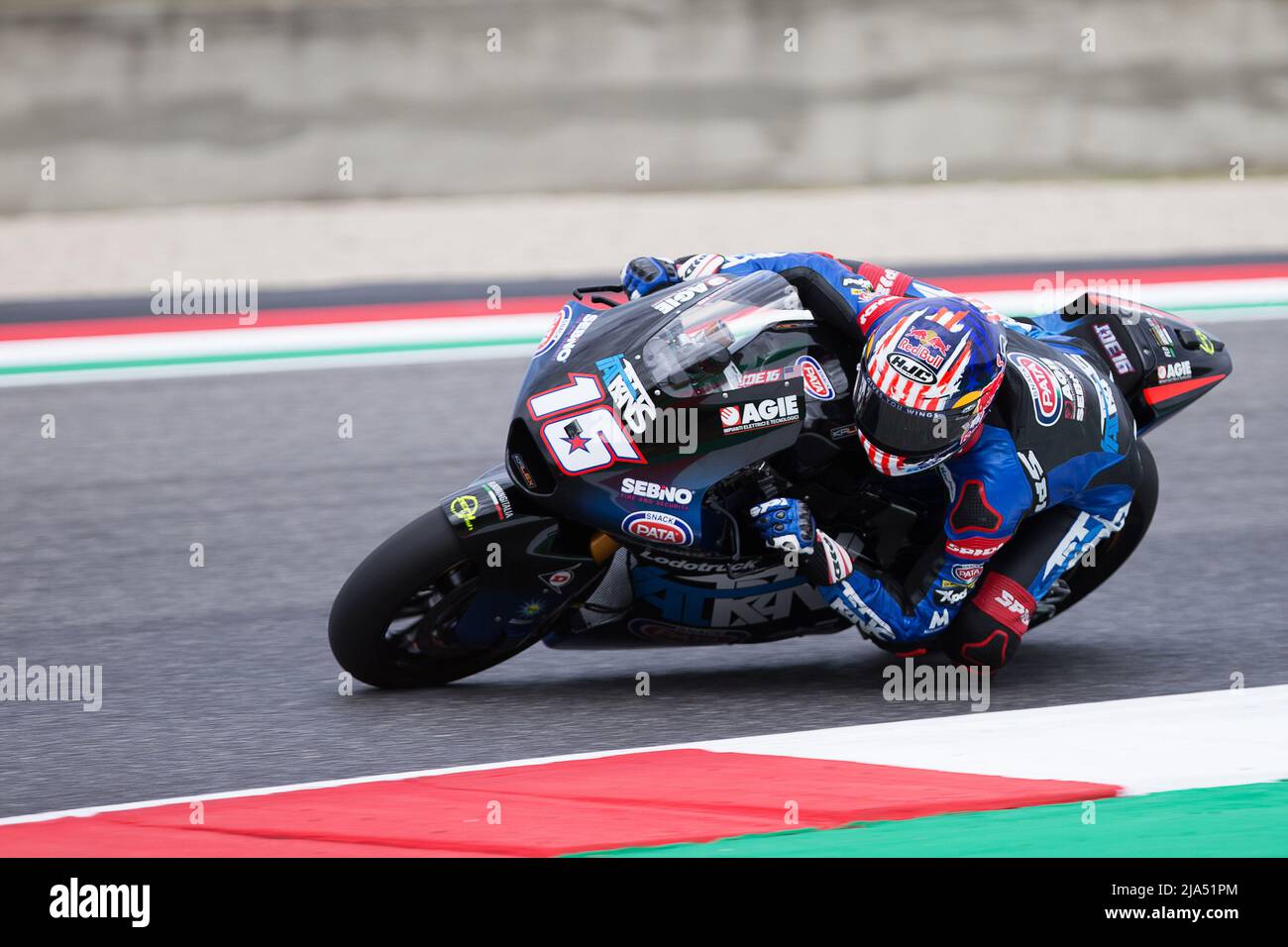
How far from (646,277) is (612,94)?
912 centimetres

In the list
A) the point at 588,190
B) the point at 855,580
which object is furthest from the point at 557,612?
the point at 588,190

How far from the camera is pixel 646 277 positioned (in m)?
4.82

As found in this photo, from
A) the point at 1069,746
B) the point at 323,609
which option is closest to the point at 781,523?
the point at 1069,746

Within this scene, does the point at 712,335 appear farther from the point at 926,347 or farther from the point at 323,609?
the point at 323,609

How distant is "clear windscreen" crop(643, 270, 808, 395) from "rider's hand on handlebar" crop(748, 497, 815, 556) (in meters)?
0.32

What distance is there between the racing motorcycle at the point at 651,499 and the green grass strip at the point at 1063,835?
940 mm

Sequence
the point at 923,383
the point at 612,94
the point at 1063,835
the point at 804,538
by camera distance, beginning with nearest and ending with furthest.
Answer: the point at 1063,835 → the point at 923,383 → the point at 804,538 → the point at 612,94

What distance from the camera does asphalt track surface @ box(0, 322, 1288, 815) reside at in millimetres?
4703

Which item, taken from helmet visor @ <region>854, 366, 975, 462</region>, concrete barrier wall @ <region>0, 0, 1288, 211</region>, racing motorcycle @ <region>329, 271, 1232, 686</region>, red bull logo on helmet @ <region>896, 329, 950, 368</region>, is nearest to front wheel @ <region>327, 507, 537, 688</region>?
racing motorcycle @ <region>329, 271, 1232, 686</region>

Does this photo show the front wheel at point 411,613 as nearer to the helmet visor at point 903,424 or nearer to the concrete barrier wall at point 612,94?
the helmet visor at point 903,424

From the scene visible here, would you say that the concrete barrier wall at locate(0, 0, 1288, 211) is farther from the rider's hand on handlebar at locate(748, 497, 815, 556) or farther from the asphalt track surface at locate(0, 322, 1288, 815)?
the rider's hand on handlebar at locate(748, 497, 815, 556)

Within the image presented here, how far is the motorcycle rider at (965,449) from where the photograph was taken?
4.46 m
